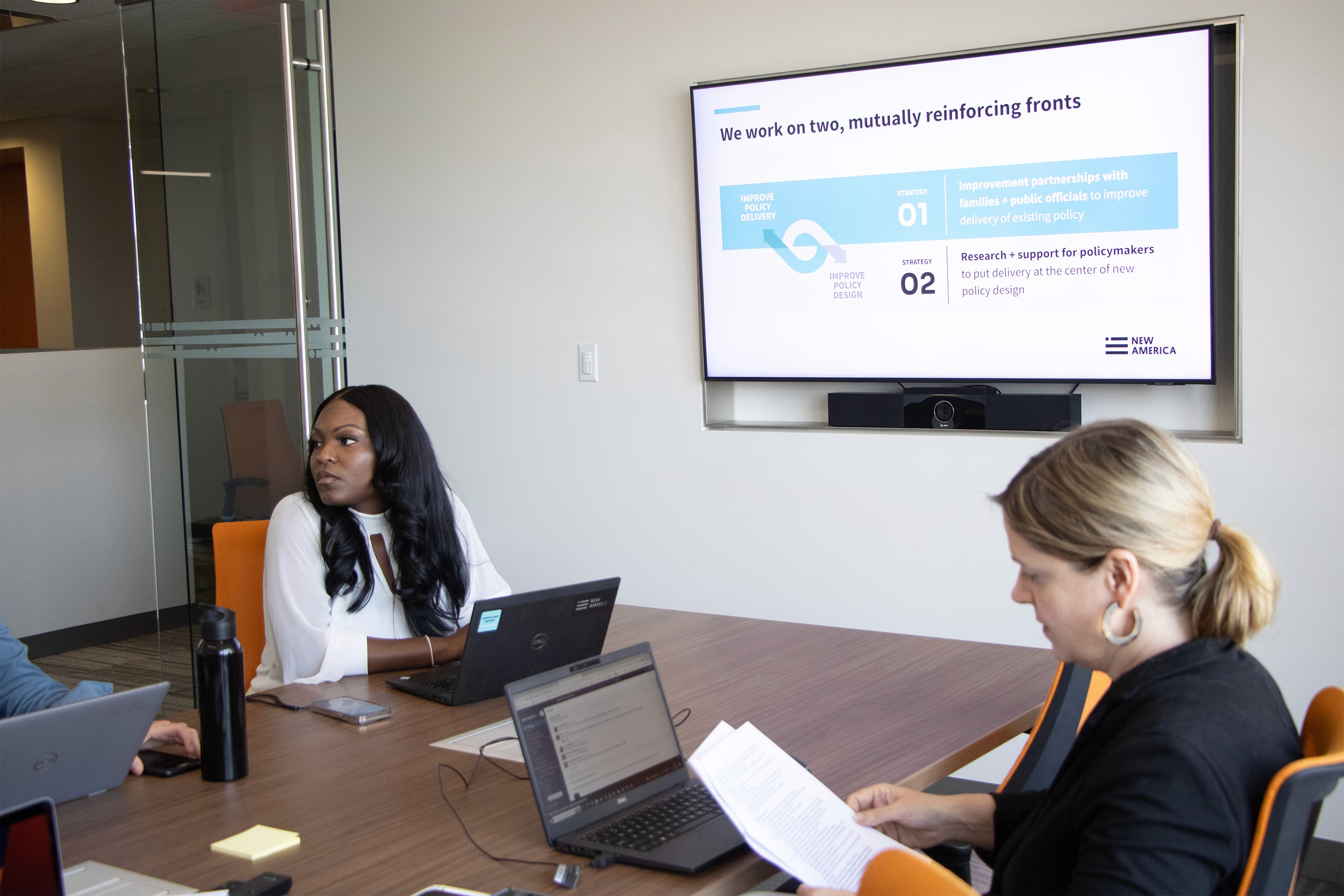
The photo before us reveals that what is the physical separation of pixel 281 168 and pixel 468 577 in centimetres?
206

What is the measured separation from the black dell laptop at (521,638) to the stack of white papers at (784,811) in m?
0.56

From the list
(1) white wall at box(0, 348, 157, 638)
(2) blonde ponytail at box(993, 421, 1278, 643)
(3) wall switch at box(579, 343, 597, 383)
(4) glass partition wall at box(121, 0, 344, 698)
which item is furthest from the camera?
(1) white wall at box(0, 348, 157, 638)

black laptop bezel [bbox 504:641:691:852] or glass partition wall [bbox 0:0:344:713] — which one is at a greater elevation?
glass partition wall [bbox 0:0:344:713]

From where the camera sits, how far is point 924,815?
1.60 metres

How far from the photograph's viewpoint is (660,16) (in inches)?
150

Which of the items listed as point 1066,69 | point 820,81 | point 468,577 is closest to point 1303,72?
point 1066,69

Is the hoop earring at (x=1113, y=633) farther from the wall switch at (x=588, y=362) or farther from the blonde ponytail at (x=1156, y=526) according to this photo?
the wall switch at (x=588, y=362)

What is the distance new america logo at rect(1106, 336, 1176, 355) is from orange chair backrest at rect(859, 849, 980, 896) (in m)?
2.29

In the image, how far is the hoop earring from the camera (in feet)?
4.33

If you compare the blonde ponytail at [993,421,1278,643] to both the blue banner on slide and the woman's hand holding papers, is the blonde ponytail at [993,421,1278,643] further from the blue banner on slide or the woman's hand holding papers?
the blue banner on slide

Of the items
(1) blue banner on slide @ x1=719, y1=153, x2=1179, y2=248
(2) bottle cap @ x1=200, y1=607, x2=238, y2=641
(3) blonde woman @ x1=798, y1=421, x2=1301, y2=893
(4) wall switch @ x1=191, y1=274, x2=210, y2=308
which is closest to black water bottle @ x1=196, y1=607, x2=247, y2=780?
(2) bottle cap @ x1=200, y1=607, x2=238, y2=641

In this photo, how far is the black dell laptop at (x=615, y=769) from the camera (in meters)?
1.47

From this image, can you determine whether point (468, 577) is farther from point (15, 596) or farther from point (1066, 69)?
point (15, 596)

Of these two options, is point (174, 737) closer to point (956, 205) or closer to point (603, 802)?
point (603, 802)
